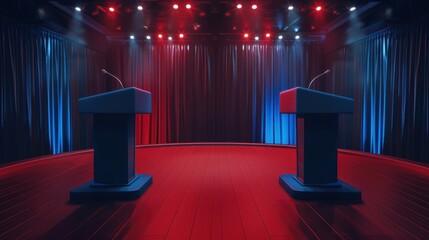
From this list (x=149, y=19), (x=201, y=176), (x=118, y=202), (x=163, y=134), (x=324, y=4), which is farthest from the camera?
(x=163, y=134)

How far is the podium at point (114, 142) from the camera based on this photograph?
2561 mm

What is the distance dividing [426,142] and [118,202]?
15.7ft

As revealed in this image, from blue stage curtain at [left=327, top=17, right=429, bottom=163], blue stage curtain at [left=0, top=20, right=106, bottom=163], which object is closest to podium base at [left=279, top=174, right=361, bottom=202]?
blue stage curtain at [left=327, top=17, right=429, bottom=163]

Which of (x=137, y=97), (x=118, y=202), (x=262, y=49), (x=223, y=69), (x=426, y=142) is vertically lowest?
(x=118, y=202)

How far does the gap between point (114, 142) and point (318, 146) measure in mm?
1876

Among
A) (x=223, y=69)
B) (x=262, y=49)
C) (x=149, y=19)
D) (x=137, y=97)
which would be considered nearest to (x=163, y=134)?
(x=223, y=69)

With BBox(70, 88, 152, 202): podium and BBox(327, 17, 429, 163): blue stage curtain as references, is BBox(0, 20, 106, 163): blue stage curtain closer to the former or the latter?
BBox(70, 88, 152, 202): podium

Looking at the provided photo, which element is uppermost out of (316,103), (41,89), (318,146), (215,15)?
(215,15)

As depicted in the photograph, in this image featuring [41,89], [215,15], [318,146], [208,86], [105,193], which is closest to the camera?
[105,193]

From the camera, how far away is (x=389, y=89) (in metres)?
5.75

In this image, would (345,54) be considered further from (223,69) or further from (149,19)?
(149,19)

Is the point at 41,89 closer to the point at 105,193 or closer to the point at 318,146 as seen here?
the point at 105,193

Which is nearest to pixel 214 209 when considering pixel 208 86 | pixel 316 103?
pixel 316 103

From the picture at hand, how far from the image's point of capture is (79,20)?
6660 mm
